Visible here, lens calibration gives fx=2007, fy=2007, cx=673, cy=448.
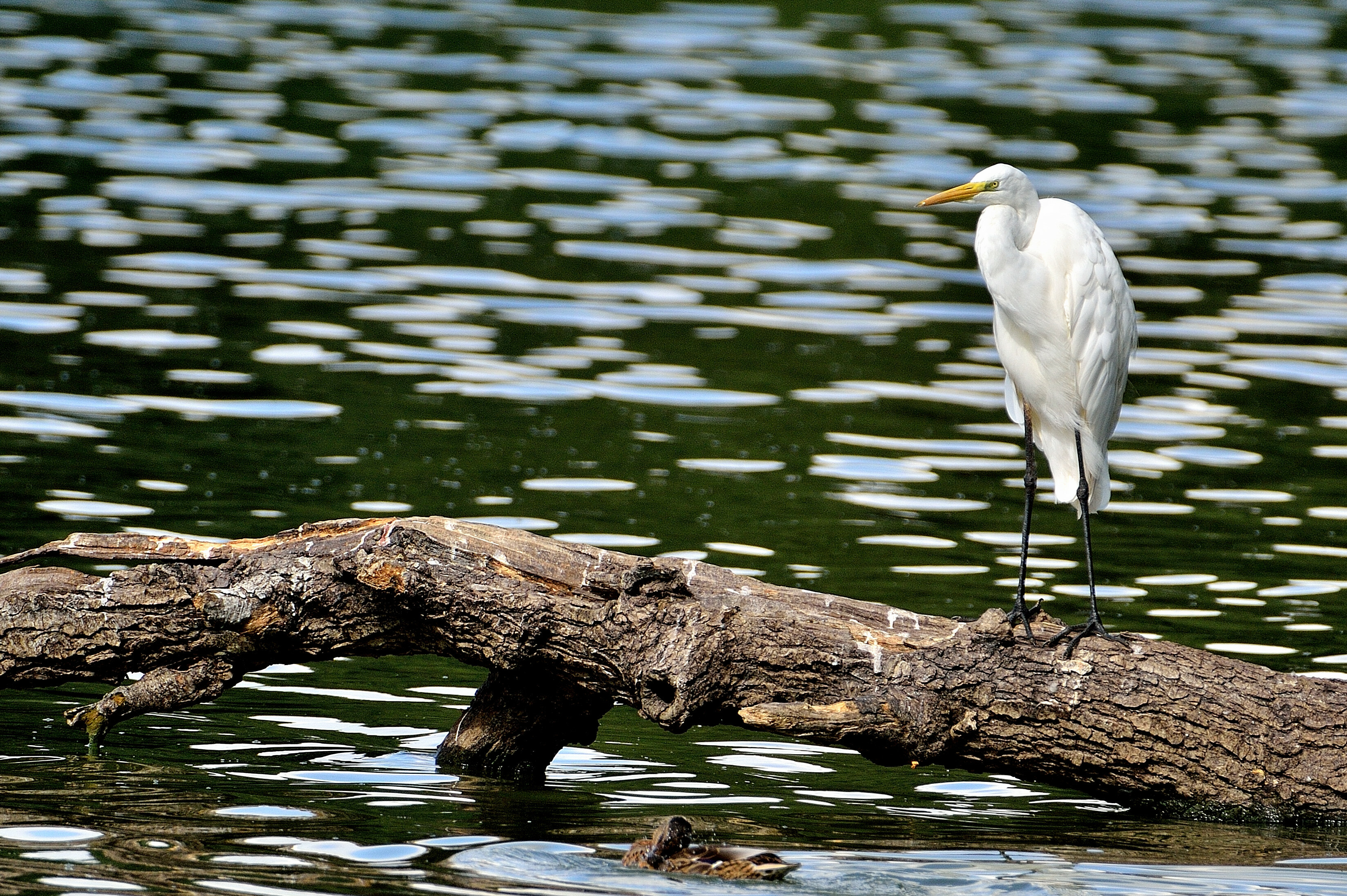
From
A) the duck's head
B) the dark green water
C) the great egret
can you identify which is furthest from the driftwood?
the great egret

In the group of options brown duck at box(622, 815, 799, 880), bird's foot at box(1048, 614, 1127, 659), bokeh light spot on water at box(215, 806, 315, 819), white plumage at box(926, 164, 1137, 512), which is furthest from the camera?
white plumage at box(926, 164, 1137, 512)

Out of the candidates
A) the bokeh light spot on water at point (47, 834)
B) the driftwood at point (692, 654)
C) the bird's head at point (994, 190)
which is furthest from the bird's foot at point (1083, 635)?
the bokeh light spot on water at point (47, 834)

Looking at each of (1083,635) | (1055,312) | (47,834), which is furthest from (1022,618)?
(47,834)

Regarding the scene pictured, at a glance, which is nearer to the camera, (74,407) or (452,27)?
(74,407)

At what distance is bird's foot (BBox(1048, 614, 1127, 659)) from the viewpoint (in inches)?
279

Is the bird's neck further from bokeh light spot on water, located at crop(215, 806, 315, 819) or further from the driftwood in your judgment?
bokeh light spot on water, located at crop(215, 806, 315, 819)

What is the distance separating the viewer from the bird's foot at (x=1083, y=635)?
7086 mm

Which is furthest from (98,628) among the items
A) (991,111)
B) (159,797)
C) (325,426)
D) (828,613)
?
(991,111)

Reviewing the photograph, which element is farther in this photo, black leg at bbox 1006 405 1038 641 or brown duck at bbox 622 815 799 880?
black leg at bbox 1006 405 1038 641

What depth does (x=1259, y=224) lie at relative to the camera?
1998 cm

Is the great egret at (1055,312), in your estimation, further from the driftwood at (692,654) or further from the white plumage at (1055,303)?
the driftwood at (692,654)

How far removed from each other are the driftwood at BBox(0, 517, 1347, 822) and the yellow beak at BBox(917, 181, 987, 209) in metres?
1.76

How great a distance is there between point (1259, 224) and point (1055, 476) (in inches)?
478

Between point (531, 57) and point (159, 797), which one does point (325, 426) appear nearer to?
point (159, 797)
